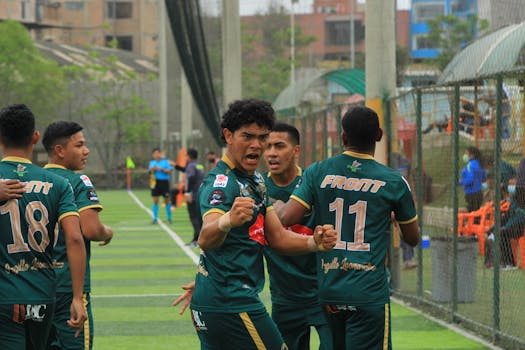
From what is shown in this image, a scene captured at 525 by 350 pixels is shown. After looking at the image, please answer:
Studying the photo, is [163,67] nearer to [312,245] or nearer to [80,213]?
[80,213]

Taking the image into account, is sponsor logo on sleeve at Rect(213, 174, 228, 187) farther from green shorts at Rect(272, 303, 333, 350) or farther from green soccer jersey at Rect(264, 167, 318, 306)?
green shorts at Rect(272, 303, 333, 350)

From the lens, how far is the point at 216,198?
5.89 m

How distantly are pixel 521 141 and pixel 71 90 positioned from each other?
59.8 m

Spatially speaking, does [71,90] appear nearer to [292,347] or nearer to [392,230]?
[392,230]

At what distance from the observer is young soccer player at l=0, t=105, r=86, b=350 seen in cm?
649

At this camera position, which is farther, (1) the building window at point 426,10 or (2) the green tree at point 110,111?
(1) the building window at point 426,10

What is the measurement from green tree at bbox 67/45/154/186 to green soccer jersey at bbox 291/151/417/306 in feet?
190

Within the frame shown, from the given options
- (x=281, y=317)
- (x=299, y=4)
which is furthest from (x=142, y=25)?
(x=281, y=317)

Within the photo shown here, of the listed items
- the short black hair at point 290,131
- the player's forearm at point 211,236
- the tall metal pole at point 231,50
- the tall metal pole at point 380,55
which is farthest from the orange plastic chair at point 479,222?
the tall metal pole at point 231,50

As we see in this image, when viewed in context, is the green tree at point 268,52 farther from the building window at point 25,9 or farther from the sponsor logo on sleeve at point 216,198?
the sponsor logo on sleeve at point 216,198

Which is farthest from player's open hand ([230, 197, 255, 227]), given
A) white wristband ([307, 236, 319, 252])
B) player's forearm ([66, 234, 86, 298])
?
player's forearm ([66, 234, 86, 298])

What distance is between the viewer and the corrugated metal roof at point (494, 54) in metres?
18.4

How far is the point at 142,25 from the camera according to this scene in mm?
102375

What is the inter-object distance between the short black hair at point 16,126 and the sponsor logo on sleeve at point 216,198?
1.30 meters
